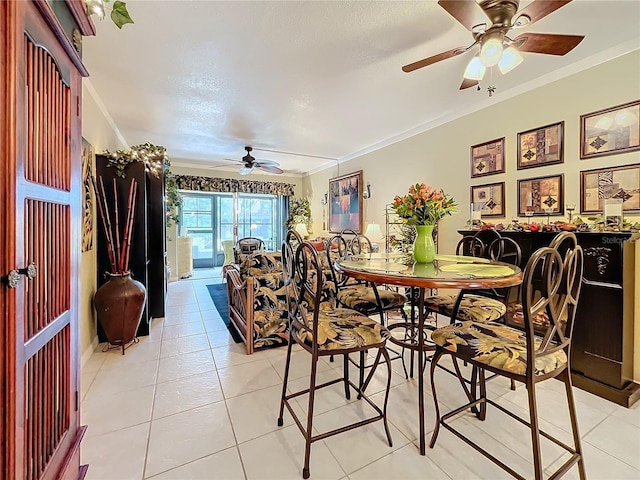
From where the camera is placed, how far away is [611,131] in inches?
91.0

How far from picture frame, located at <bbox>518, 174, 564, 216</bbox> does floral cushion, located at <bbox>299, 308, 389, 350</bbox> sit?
222 cm

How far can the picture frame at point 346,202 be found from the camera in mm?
5449

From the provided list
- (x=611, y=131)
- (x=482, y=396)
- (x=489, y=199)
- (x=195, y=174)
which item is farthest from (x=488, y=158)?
(x=195, y=174)

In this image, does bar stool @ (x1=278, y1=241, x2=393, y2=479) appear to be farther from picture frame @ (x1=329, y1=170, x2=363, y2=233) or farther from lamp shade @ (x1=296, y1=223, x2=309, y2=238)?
lamp shade @ (x1=296, y1=223, x2=309, y2=238)

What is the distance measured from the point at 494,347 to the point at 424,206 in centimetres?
90

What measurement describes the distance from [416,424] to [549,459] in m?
0.65

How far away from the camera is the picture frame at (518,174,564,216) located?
2656 mm

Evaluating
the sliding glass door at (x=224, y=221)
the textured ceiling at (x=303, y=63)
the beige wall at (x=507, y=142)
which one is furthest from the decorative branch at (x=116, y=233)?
the sliding glass door at (x=224, y=221)

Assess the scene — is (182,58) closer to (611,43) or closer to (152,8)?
(152,8)

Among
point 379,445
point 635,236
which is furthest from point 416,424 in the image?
point 635,236

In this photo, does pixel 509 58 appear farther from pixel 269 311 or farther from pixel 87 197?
pixel 87 197

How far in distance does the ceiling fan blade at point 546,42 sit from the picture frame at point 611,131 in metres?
0.92

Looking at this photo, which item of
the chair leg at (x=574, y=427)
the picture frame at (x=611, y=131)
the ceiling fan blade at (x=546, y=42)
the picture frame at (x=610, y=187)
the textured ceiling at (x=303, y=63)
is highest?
the textured ceiling at (x=303, y=63)

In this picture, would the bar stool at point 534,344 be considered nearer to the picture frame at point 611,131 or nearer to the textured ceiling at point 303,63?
the picture frame at point 611,131
